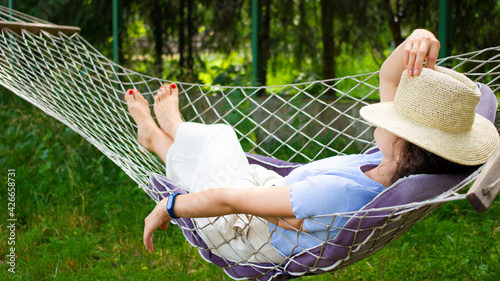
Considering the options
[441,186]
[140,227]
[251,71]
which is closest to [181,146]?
[140,227]

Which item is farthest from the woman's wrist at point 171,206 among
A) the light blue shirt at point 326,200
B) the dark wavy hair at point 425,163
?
the dark wavy hair at point 425,163

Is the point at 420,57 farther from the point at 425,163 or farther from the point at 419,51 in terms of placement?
the point at 425,163

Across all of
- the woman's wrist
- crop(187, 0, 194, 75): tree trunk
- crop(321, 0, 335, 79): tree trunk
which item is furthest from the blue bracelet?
crop(187, 0, 194, 75): tree trunk

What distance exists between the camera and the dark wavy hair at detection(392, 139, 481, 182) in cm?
129

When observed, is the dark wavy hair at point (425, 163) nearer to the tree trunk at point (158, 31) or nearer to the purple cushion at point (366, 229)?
the purple cushion at point (366, 229)

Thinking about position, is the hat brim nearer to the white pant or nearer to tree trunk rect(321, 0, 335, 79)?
the white pant

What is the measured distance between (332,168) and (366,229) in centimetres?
28

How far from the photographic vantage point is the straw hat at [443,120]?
1.20 m

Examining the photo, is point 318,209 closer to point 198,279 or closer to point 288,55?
point 198,279

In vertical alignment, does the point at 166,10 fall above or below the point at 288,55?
above

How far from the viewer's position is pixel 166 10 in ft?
13.3

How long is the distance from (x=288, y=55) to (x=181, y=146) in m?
2.00

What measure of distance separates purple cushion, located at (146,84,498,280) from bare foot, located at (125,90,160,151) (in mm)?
449

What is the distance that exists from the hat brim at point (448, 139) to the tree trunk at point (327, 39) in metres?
2.37
